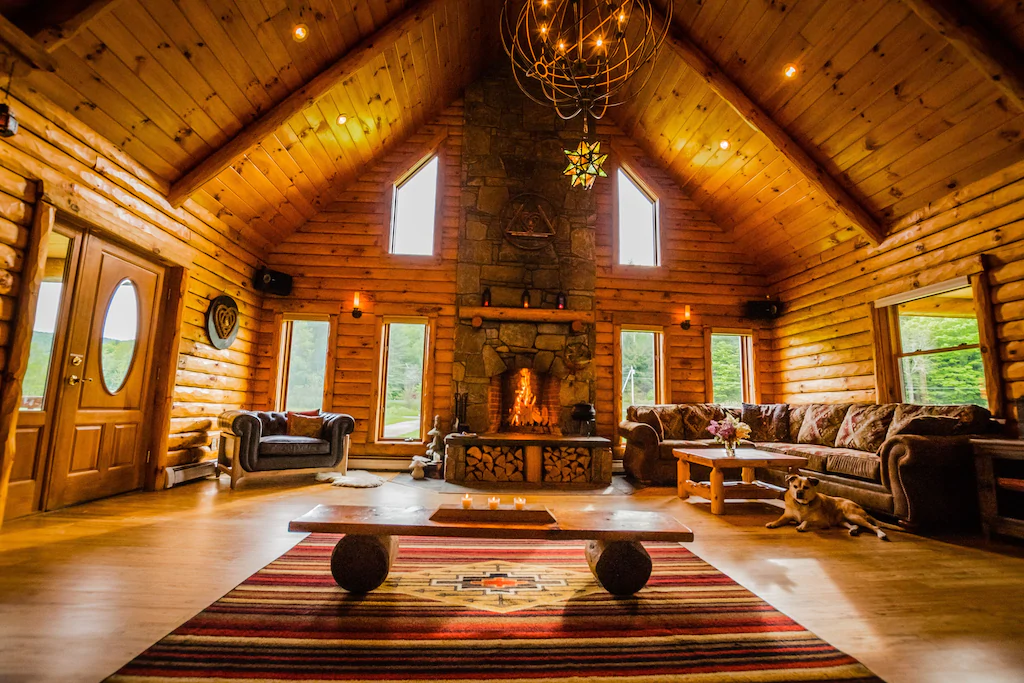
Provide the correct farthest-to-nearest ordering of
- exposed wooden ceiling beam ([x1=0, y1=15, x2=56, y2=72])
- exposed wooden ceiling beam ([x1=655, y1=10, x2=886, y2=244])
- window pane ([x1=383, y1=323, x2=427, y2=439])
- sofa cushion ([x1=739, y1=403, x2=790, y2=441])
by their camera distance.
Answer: window pane ([x1=383, y1=323, x2=427, y2=439]) < sofa cushion ([x1=739, y1=403, x2=790, y2=441]) < exposed wooden ceiling beam ([x1=655, y1=10, x2=886, y2=244]) < exposed wooden ceiling beam ([x1=0, y1=15, x2=56, y2=72])

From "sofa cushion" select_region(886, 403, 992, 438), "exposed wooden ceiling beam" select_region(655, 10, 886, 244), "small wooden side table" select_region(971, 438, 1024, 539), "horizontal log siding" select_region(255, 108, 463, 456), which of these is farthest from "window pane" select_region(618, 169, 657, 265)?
"small wooden side table" select_region(971, 438, 1024, 539)

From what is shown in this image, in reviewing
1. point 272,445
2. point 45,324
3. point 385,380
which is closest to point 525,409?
point 385,380

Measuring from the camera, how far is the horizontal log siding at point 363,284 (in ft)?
20.5

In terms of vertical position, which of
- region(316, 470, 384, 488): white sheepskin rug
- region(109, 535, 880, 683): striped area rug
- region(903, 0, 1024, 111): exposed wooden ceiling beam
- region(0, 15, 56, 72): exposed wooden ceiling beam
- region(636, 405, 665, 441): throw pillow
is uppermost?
region(903, 0, 1024, 111): exposed wooden ceiling beam

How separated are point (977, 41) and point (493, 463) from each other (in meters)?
5.29

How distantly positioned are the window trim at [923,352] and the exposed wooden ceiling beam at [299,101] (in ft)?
18.2

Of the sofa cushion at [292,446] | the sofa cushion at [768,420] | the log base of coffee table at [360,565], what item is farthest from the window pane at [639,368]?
the log base of coffee table at [360,565]

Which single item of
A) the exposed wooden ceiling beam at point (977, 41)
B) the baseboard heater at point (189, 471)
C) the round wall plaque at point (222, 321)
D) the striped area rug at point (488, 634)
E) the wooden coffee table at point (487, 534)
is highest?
the exposed wooden ceiling beam at point (977, 41)

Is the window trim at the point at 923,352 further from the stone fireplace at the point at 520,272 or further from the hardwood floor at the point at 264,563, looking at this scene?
the stone fireplace at the point at 520,272

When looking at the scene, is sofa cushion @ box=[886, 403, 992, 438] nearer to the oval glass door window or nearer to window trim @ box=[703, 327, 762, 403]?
window trim @ box=[703, 327, 762, 403]

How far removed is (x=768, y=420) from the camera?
5.77 metres

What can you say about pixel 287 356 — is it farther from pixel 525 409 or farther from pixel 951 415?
pixel 951 415

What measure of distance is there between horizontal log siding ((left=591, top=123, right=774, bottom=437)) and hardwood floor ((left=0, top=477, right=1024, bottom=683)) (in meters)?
2.92

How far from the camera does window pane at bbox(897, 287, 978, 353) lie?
4.36 m
